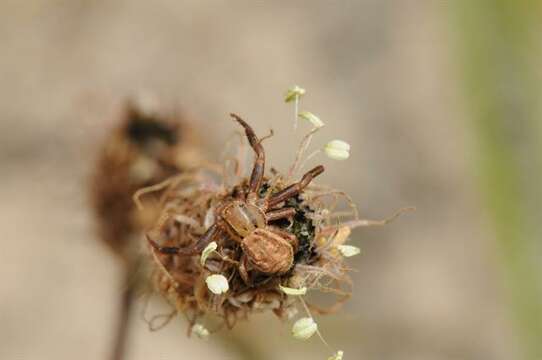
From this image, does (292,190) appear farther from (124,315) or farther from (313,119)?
(124,315)

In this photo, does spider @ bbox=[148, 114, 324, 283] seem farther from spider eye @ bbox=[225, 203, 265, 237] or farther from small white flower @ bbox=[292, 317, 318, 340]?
small white flower @ bbox=[292, 317, 318, 340]

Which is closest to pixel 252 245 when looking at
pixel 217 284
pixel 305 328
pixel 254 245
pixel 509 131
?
pixel 254 245

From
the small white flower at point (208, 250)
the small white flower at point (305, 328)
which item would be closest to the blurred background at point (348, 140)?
the small white flower at point (305, 328)

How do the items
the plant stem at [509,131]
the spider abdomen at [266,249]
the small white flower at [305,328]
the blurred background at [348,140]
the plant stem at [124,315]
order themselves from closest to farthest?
the spider abdomen at [266,249]
the small white flower at [305,328]
the plant stem at [124,315]
the plant stem at [509,131]
the blurred background at [348,140]

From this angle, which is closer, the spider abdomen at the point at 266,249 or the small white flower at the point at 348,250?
the spider abdomen at the point at 266,249

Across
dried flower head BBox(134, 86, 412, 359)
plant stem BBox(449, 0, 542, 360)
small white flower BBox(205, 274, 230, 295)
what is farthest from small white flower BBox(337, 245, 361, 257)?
plant stem BBox(449, 0, 542, 360)

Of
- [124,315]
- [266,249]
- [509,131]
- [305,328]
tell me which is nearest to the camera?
[266,249]

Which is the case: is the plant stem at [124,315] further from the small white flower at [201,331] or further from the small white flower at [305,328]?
the small white flower at [305,328]

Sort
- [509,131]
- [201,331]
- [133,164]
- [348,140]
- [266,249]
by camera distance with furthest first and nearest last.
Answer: [348,140], [509,131], [133,164], [201,331], [266,249]
